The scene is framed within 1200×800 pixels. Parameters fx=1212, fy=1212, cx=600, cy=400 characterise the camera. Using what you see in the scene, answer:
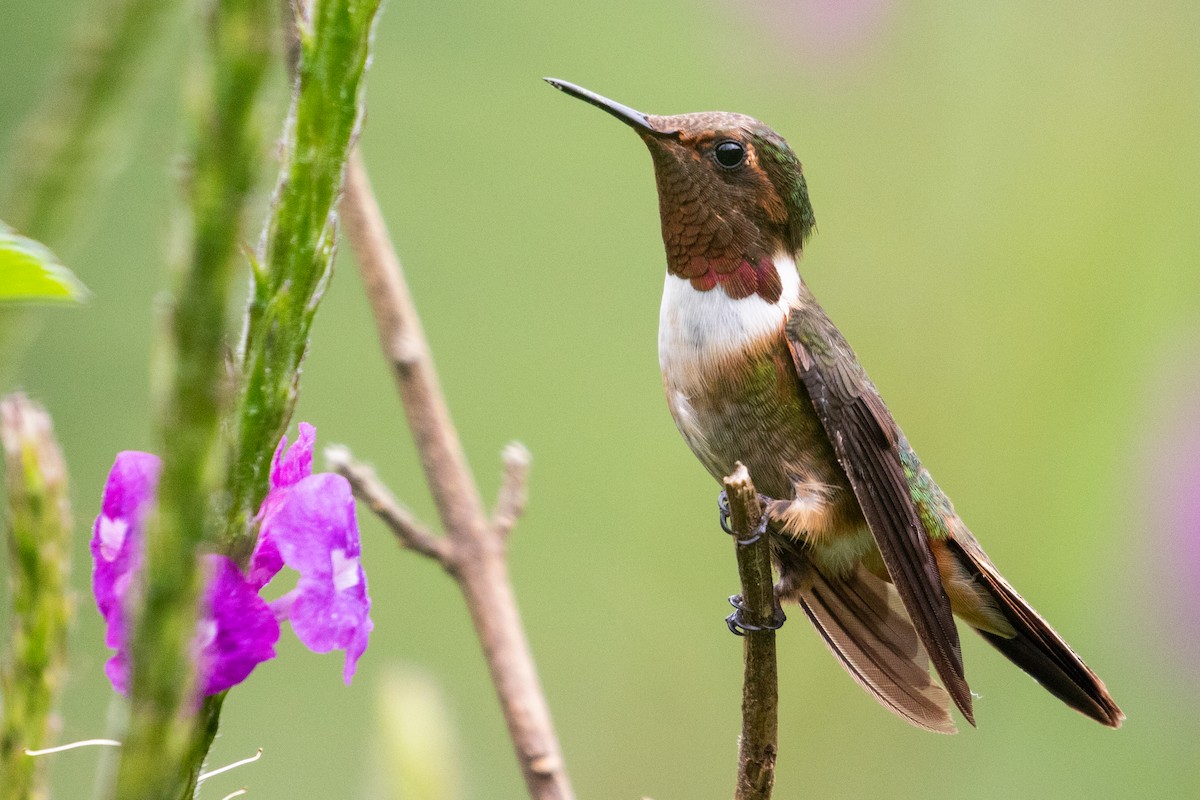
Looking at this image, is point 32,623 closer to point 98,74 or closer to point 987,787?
point 98,74

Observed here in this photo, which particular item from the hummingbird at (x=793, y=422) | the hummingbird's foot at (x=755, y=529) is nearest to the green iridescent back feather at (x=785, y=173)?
the hummingbird at (x=793, y=422)

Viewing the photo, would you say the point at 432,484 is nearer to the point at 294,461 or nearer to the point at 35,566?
the point at 294,461

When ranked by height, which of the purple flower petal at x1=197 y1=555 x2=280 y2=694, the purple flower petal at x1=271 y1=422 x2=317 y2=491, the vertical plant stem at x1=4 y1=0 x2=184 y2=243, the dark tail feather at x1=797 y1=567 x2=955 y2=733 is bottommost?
the dark tail feather at x1=797 y1=567 x2=955 y2=733

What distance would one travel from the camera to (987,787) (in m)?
4.12

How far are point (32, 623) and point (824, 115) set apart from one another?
15.5ft

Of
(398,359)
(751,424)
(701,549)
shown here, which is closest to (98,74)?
(398,359)

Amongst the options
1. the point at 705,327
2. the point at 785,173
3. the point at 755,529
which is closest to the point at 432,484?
the point at 755,529

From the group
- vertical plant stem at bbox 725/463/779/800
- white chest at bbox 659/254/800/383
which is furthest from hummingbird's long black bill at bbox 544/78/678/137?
vertical plant stem at bbox 725/463/779/800

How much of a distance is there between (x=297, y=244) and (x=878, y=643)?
6.03ft

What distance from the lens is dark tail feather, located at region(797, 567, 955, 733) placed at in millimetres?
2061

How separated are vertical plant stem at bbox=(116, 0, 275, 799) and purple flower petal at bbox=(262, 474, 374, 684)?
253 millimetres

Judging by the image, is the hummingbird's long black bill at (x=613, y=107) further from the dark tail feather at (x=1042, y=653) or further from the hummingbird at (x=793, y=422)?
the dark tail feather at (x=1042, y=653)

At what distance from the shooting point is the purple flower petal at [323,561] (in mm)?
704

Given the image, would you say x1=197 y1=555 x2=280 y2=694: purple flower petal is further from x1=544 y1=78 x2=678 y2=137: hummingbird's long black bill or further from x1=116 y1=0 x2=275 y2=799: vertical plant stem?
x1=544 y1=78 x2=678 y2=137: hummingbird's long black bill
